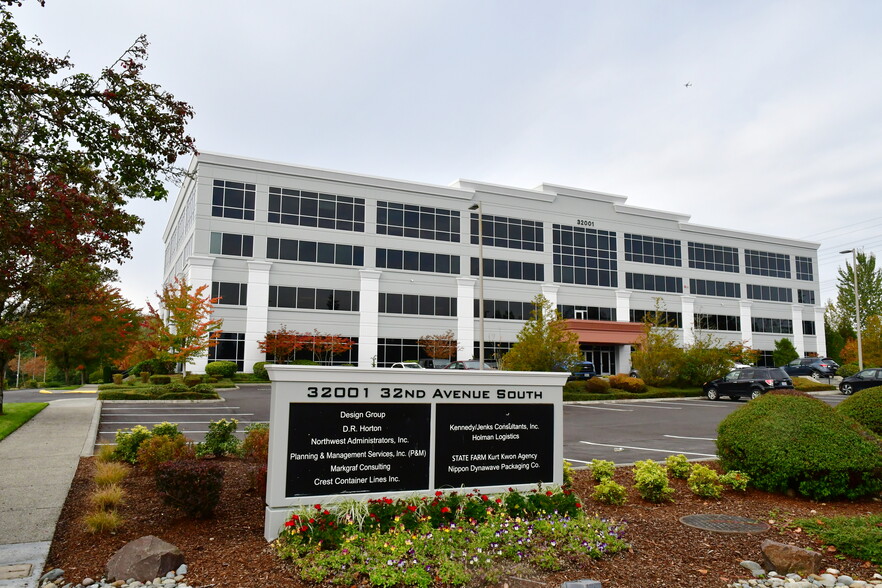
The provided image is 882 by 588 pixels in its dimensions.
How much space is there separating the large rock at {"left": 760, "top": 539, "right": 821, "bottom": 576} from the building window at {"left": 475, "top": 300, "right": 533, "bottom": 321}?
42.9m

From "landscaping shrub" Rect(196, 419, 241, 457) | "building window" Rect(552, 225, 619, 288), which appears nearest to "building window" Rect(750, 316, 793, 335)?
"building window" Rect(552, 225, 619, 288)

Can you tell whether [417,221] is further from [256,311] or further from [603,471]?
[603,471]

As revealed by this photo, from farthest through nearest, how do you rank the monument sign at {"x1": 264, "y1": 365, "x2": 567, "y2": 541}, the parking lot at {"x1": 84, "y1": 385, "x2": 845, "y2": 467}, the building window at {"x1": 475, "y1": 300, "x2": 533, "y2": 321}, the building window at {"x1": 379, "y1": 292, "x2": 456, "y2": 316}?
1. the building window at {"x1": 475, "y1": 300, "x2": 533, "y2": 321}
2. the building window at {"x1": 379, "y1": 292, "x2": 456, "y2": 316}
3. the parking lot at {"x1": 84, "y1": 385, "x2": 845, "y2": 467}
4. the monument sign at {"x1": 264, "y1": 365, "x2": 567, "y2": 541}

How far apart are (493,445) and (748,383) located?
28.2 meters

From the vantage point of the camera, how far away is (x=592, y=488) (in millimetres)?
8453

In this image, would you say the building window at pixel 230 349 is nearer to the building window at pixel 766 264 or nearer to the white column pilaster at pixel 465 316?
the white column pilaster at pixel 465 316

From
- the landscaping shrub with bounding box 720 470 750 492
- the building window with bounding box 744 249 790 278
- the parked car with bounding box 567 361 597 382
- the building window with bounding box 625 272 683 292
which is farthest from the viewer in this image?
the building window with bounding box 744 249 790 278

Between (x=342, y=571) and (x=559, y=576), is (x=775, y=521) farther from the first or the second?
(x=342, y=571)

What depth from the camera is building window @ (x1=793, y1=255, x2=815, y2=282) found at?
66.9 meters

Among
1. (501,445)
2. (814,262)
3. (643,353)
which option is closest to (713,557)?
(501,445)

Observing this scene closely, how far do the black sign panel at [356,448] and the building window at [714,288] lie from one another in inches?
2271

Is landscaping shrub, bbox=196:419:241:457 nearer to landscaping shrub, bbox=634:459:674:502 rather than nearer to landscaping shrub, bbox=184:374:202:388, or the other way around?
landscaping shrub, bbox=634:459:674:502

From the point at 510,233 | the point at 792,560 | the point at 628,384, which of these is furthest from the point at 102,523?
the point at 510,233

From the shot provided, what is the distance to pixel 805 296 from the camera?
66562 millimetres
